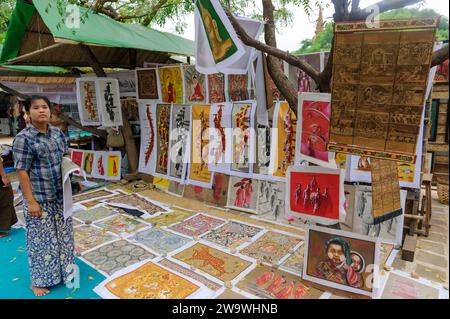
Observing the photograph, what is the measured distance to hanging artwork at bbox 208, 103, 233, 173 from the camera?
15.7 feet

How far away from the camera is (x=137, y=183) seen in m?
6.22

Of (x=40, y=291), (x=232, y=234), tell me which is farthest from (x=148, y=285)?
(x=232, y=234)

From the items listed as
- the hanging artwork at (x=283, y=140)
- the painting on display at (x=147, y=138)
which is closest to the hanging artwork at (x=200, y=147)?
the painting on display at (x=147, y=138)

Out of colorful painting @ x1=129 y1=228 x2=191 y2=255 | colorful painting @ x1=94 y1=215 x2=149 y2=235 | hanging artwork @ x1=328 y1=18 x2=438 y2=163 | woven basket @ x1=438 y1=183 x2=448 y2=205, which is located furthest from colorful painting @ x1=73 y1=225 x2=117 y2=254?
woven basket @ x1=438 y1=183 x2=448 y2=205

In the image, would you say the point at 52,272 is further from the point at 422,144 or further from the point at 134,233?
the point at 422,144

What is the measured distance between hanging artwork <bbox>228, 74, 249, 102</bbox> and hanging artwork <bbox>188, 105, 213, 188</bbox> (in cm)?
49

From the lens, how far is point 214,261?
3.35 m

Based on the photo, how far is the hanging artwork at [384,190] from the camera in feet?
8.10

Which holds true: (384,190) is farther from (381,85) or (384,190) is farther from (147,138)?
(147,138)

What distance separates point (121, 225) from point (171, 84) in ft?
8.39

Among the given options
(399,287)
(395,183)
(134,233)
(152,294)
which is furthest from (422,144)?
(134,233)

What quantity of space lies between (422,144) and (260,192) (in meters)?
2.11

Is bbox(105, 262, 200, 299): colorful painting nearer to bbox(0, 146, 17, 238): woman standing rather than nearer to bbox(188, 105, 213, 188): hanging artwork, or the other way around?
bbox(0, 146, 17, 238): woman standing

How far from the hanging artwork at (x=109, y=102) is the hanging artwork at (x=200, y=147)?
1653 millimetres
